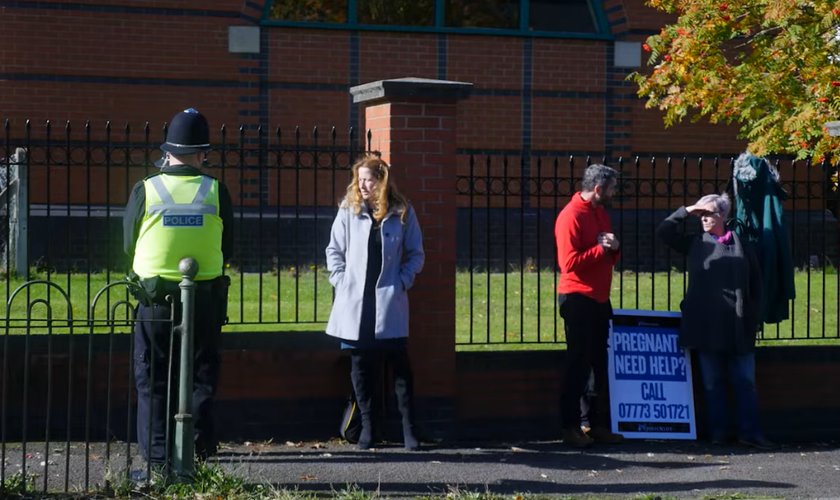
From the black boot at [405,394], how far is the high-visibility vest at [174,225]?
4.93 feet

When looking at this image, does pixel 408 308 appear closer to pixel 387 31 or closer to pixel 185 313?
pixel 185 313

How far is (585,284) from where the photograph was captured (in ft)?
22.4

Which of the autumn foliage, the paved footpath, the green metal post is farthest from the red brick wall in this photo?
the green metal post

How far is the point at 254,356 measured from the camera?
6.94m

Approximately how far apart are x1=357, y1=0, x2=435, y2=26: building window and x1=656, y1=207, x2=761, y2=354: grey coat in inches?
393

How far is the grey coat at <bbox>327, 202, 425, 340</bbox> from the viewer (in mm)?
6516

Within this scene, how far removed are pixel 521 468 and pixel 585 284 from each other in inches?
46.5

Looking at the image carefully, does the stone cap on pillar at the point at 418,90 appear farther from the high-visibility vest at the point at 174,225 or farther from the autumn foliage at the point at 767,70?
the autumn foliage at the point at 767,70

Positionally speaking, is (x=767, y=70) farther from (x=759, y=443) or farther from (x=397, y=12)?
(x=397, y=12)

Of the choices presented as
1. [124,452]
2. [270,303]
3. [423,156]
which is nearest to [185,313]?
[124,452]

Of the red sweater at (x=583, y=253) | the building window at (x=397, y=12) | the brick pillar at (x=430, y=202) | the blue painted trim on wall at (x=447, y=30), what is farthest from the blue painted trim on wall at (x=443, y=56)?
the red sweater at (x=583, y=253)

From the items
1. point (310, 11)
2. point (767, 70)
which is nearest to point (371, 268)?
point (767, 70)

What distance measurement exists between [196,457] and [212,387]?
35 centimetres

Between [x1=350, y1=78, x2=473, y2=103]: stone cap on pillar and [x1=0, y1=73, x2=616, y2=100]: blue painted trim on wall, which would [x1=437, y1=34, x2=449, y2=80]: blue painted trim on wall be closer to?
[x1=0, y1=73, x2=616, y2=100]: blue painted trim on wall
